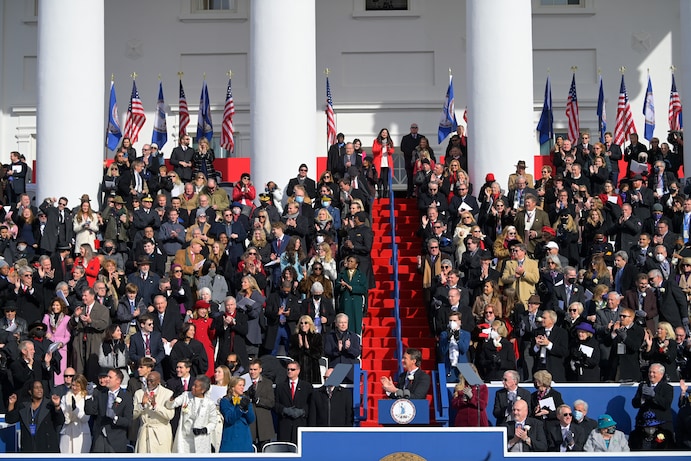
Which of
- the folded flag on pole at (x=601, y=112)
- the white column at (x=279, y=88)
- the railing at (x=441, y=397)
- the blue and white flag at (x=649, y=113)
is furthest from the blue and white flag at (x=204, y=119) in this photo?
the railing at (x=441, y=397)

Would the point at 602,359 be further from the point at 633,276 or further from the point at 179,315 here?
the point at 179,315

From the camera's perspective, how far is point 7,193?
31.3 meters

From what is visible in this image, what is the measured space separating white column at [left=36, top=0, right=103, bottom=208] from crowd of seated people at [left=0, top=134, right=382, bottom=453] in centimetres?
87

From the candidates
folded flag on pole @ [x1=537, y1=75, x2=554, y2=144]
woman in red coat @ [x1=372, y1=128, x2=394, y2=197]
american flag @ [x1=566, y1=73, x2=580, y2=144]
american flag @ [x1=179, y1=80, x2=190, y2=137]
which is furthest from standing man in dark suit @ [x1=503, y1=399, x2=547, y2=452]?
american flag @ [x1=179, y1=80, x2=190, y2=137]

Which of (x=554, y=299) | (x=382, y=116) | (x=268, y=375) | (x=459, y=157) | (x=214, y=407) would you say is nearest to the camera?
(x=214, y=407)

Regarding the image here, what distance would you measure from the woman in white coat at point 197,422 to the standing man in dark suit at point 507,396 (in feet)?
12.4

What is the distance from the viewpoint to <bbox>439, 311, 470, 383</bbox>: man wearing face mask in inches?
905

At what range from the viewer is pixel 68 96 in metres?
31.1

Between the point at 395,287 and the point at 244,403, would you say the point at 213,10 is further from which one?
the point at 244,403

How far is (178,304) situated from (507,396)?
6.35 m

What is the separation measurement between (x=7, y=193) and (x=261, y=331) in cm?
917

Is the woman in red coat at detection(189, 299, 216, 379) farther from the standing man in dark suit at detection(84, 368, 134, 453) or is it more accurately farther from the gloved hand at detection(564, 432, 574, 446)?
the gloved hand at detection(564, 432, 574, 446)

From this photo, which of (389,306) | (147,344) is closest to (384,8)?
(389,306)

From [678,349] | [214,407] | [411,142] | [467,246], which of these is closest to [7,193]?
[411,142]
